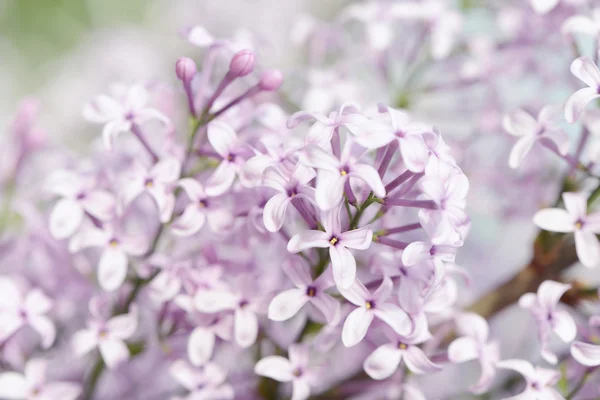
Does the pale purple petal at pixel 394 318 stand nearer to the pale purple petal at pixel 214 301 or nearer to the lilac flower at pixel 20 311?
the pale purple petal at pixel 214 301

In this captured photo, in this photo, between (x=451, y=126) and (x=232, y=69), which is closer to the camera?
(x=232, y=69)

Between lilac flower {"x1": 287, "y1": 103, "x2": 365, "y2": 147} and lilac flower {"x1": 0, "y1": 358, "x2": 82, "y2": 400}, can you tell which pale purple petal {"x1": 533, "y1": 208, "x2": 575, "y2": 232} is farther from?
lilac flower {"x1": 0, "y1": 358, "x2": 82, "y2": 400}

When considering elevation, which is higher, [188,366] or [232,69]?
[232,69]

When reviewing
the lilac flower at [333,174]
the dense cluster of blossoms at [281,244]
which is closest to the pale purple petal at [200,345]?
the dense cluster of blossoms at [281,244]

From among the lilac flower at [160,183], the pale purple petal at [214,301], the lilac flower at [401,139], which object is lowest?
the pale purple petal at [214,301]

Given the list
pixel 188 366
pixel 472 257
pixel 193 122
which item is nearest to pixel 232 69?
pixel 193 122

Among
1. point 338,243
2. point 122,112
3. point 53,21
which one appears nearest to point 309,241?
point 338,243

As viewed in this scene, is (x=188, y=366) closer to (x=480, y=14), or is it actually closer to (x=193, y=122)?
(x=193, y=122)
